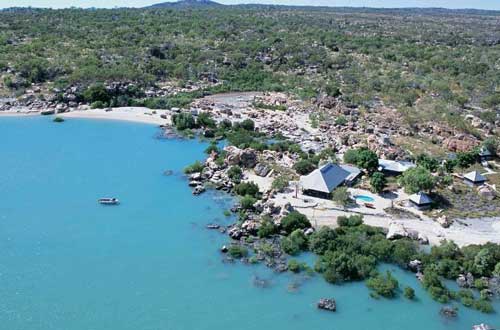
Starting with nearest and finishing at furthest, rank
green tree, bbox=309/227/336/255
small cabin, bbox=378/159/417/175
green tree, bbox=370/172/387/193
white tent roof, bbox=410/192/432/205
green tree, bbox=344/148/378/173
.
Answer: green tree, bbox=309/227/336/255, white tent roof, bbox=410/192/432/205, green tree, bbox=370/172/387/193, green tree, bbox=344/148/378/173, small cabin, bbox=378/159/417/175

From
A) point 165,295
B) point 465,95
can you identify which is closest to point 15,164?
point 165,295

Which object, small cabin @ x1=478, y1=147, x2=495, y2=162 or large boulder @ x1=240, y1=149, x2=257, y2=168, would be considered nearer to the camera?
large boulder @ x1=240, y1=149, x2=257, y2=168

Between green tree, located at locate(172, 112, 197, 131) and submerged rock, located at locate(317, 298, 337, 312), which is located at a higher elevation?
green tree, located at locate(172, 112, 197, 131)

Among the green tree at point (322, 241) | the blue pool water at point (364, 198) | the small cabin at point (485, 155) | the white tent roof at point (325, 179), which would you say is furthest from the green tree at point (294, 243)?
the small cabin at point (485, 155)

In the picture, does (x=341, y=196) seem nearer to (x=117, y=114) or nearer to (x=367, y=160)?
(x=367, y=160)

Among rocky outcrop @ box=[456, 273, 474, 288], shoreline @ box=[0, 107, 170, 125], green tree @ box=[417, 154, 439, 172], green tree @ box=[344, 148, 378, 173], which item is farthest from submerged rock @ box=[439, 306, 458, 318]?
shoreline @ box=[0, 107, 170, 125]

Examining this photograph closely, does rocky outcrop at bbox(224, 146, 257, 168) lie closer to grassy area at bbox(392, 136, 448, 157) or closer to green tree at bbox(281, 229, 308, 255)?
green tree at bbox(281, 229, 308, 255)

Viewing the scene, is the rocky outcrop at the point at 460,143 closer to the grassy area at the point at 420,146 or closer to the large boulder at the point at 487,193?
the grassy area at the point at 420,146
